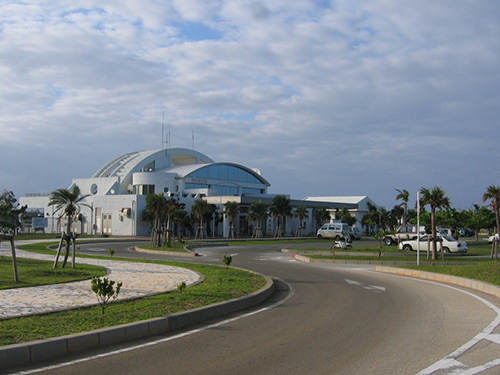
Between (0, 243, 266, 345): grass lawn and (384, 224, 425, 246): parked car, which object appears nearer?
(0, 243, 266, 345): grass lawn

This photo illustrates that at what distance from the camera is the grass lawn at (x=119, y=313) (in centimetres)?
802

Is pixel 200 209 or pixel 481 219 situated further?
pixel 200 209

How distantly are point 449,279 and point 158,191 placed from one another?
2257 inches

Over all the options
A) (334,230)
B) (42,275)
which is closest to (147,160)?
(334,230)

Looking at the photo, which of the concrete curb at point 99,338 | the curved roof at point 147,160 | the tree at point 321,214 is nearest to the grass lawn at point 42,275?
the concrete curb at point 99,338

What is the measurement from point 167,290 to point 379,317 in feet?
17.8

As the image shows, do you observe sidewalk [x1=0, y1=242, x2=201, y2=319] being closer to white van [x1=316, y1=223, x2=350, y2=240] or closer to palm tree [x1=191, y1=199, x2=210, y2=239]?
white van [x1=316, y1=223, x2=350, y2=240]

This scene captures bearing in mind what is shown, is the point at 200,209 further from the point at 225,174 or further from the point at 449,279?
the point at 449,279

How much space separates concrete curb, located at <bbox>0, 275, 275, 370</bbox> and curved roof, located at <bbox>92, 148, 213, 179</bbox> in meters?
68.3

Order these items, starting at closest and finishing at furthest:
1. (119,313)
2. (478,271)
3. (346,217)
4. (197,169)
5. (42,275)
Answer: (119,313) < (42,275) < (478,271) < (197,169) < (346,217)

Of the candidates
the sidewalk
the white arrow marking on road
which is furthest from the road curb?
the sidewalk

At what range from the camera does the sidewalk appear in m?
10.6

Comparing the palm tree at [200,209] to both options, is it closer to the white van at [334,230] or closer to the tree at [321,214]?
the white van at [334,230]

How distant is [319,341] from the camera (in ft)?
27.3
